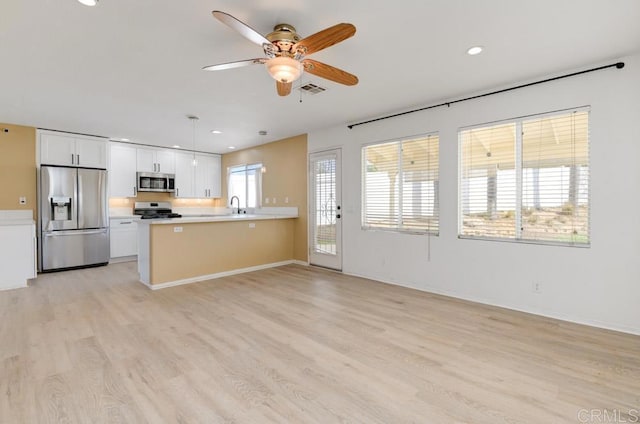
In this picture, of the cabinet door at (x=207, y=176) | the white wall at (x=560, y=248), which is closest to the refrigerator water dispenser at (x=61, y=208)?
the cabinet door at (x=207, y=176)

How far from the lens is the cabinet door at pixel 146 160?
6.70 metres

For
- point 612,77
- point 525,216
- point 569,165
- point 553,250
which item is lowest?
point 553,250

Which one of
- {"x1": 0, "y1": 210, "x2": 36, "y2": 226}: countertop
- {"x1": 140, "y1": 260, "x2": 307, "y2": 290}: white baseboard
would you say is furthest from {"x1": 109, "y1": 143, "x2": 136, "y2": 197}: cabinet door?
{"x1": 140, "y1": 260, "x2": 307, "y2": 290}: white baseboard

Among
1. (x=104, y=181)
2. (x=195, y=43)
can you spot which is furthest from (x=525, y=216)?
(x=104, y=181)

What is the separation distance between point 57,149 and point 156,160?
1787 millimetres

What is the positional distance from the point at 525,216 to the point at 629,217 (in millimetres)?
821

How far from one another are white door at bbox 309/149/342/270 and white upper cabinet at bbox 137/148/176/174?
358 cm

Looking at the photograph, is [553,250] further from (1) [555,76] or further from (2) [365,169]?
(2) [365,169]

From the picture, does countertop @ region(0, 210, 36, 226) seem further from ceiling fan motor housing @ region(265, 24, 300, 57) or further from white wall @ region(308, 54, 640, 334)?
white wall @ region(308, 54, 640, 334)

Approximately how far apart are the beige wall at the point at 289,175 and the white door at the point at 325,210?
0.20m

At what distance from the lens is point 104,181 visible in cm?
587

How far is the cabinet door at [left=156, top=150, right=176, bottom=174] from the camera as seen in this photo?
23.0 feet

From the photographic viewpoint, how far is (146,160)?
6820 millimetres

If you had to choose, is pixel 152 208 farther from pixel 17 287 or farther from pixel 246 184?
pixel 17 287
